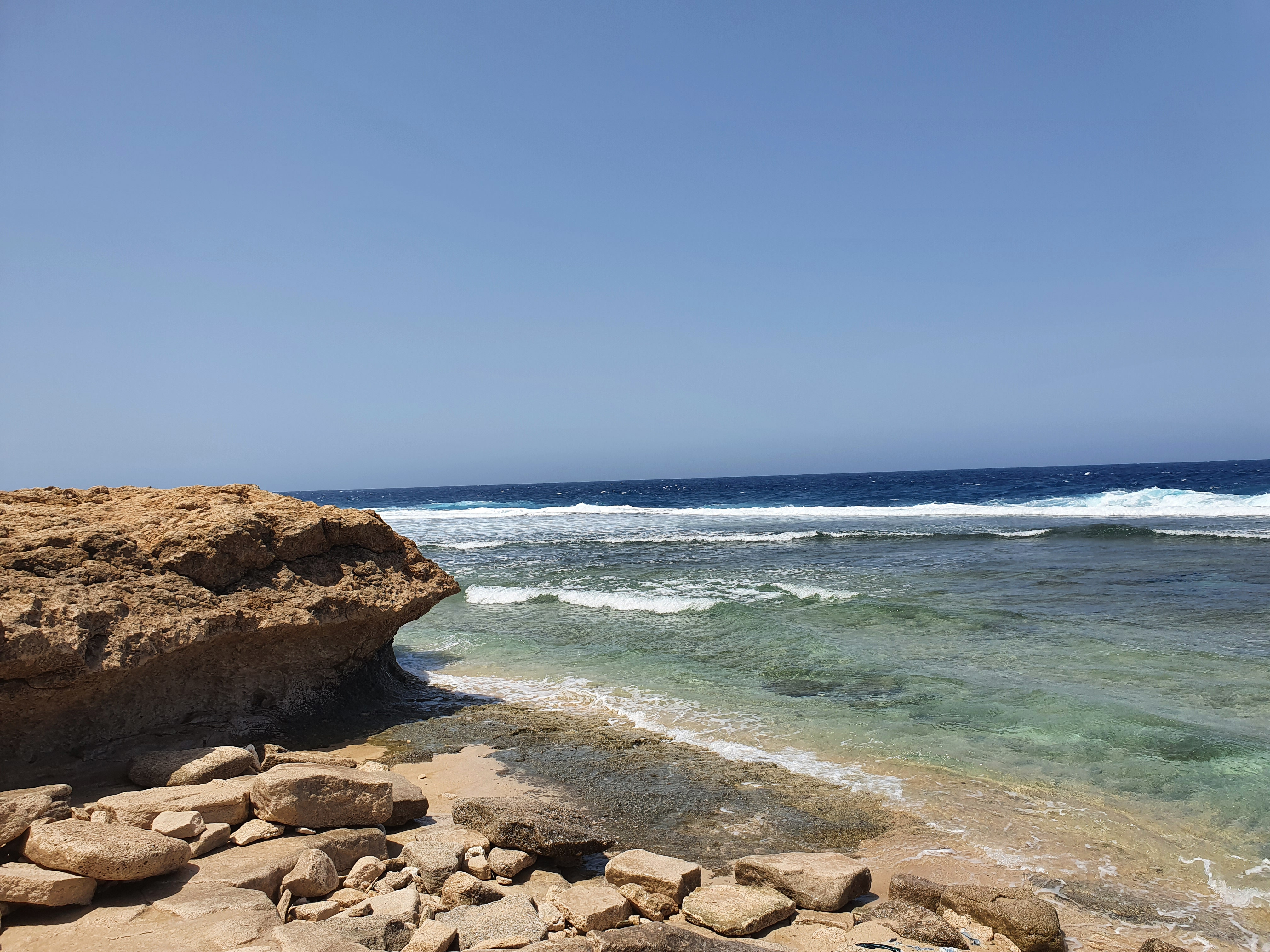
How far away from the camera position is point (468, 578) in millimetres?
15977

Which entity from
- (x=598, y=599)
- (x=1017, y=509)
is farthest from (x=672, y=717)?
(x=1017, y=509)

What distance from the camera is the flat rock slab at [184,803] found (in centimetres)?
389

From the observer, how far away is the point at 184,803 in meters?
3.97

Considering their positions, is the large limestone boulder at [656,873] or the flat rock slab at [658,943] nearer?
the flat rock slab at [658,943]

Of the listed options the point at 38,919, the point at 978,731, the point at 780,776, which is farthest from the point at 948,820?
the point at 38,919

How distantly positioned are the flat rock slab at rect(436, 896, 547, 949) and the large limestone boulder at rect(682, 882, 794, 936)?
27.6 inches

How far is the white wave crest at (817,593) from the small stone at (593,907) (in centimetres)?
925

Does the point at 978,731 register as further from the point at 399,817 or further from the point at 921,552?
the point at 921,552

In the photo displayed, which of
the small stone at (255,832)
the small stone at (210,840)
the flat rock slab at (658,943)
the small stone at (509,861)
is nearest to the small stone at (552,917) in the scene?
the flat rock slab at (658,943)

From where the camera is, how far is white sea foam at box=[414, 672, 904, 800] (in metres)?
5.37

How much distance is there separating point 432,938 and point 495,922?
0.30 metres

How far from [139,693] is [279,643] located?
1.10m

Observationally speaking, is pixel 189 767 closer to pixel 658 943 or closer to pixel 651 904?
pixel 651 904

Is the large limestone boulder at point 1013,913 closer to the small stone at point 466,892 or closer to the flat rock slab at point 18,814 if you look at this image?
the small stone at point 466,892
